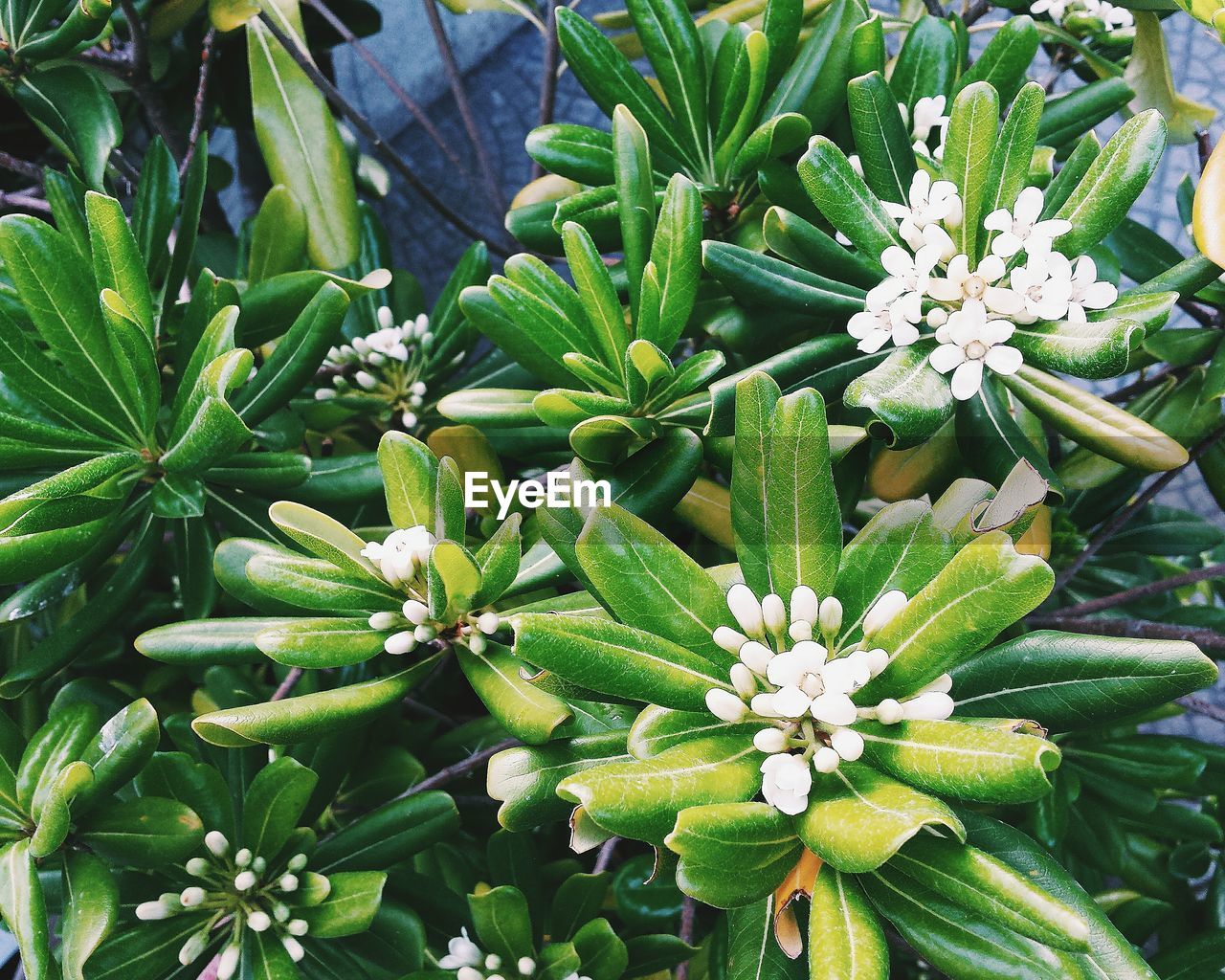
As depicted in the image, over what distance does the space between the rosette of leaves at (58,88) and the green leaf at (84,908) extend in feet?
2.85

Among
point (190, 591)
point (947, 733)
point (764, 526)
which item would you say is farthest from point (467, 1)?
point (947, 733)

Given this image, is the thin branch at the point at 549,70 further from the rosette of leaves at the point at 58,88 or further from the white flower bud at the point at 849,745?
the white flower bud at the point at 849,745

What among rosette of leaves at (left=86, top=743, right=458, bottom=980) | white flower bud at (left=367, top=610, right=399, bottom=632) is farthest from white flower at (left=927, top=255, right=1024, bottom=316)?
rosette of leaves at (left=86, top=743, right=458, bottom=980)

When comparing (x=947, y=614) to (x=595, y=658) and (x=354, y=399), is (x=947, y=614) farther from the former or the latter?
(x=354, y=399)

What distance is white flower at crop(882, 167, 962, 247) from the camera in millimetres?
820

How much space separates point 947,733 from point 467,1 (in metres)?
1.50

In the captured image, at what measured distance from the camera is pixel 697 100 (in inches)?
43.5

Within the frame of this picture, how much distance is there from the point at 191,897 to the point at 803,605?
781 millimetres

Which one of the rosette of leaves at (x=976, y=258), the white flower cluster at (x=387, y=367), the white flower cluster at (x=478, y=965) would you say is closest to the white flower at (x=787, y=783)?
the rosette of leaves at (x=976, y=258)

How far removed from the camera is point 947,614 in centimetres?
63

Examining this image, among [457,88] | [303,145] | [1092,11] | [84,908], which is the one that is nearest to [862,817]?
[84,908]

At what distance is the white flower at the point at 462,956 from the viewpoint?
1.09 meters

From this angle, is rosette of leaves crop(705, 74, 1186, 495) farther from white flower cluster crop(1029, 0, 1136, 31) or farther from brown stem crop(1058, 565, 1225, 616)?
white flower cluster crop(1029, 0, 1136, 31)

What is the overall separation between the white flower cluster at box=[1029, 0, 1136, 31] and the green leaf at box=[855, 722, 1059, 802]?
1340 mm
